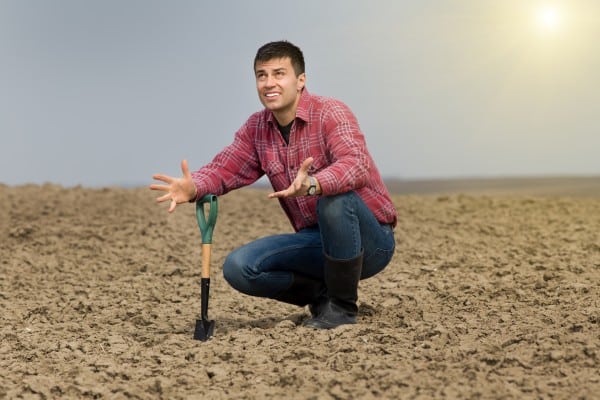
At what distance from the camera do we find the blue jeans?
388 centimetres

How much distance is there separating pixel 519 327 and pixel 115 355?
1.95m

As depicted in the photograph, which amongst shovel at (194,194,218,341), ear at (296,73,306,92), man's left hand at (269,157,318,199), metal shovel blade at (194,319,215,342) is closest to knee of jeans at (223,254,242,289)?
shovel at (194,194,218,341)

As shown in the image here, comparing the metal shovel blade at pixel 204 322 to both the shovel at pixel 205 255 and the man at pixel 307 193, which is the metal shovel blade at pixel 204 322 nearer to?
the shovel at pixel 205 255

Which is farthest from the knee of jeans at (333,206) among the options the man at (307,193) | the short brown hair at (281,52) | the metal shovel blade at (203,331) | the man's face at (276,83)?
the metal shovel blade at (203,331)

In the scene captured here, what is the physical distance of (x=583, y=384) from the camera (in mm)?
3123

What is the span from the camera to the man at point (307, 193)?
12.6 ft

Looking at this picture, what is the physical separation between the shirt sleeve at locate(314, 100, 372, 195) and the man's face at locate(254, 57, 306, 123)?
0.19 m

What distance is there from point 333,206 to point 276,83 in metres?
0.63

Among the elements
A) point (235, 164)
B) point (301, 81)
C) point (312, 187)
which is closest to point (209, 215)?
point (235, 164)

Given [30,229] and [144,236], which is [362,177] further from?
[30,229]

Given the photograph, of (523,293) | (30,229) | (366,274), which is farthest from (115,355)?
(30,229)

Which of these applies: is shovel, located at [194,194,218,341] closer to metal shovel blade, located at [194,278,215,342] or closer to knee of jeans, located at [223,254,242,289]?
metal shovel blade, located at [194,278,215,342]

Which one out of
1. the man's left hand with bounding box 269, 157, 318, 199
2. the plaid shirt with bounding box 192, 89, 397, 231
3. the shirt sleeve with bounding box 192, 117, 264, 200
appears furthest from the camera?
the shirt sleeve with bounding box 192, 117, 264, 200

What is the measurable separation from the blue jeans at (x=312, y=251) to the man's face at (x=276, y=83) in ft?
1.64
